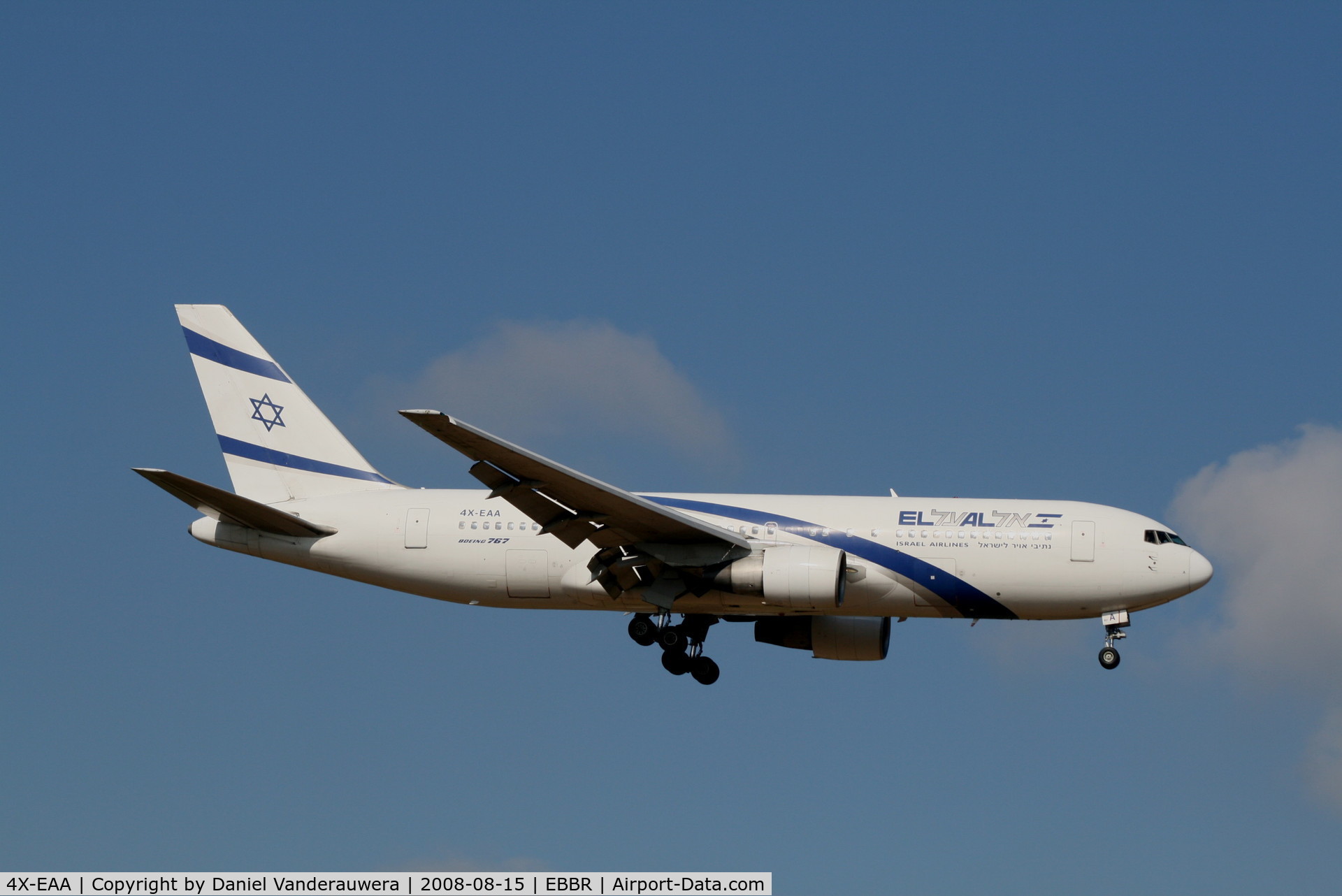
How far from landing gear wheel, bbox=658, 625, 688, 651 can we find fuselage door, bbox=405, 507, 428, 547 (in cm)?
548

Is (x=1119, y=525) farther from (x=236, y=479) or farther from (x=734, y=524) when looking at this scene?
(x=236, y=479)

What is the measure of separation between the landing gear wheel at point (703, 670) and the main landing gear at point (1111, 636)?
8420 mm

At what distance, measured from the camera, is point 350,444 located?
124ft

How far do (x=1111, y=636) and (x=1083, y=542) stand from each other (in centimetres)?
→ 205

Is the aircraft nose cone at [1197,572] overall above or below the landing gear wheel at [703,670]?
above

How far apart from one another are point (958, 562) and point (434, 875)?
12360mm

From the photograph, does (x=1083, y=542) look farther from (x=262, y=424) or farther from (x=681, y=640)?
(x=262, y=424)

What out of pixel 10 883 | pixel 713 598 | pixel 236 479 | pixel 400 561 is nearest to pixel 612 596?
pixel 713 598

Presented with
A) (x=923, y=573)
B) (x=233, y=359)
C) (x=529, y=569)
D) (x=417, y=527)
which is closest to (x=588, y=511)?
(x=529, y=569)

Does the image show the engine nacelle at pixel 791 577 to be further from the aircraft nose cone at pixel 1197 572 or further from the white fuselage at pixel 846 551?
the aircraft nose cone at pixel 1197 572

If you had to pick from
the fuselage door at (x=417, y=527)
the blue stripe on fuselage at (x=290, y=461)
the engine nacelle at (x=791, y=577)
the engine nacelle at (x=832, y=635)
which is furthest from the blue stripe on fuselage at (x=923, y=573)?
the blue stripe on fuselage at (x=290, y=461)

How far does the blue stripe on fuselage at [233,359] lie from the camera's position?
38941 millimetres

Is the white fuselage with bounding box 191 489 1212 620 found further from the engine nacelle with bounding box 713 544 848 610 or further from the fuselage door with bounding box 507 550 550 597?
the engine nacelle with bounding box 713 544 848 610

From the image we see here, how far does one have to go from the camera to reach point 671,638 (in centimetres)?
3528
